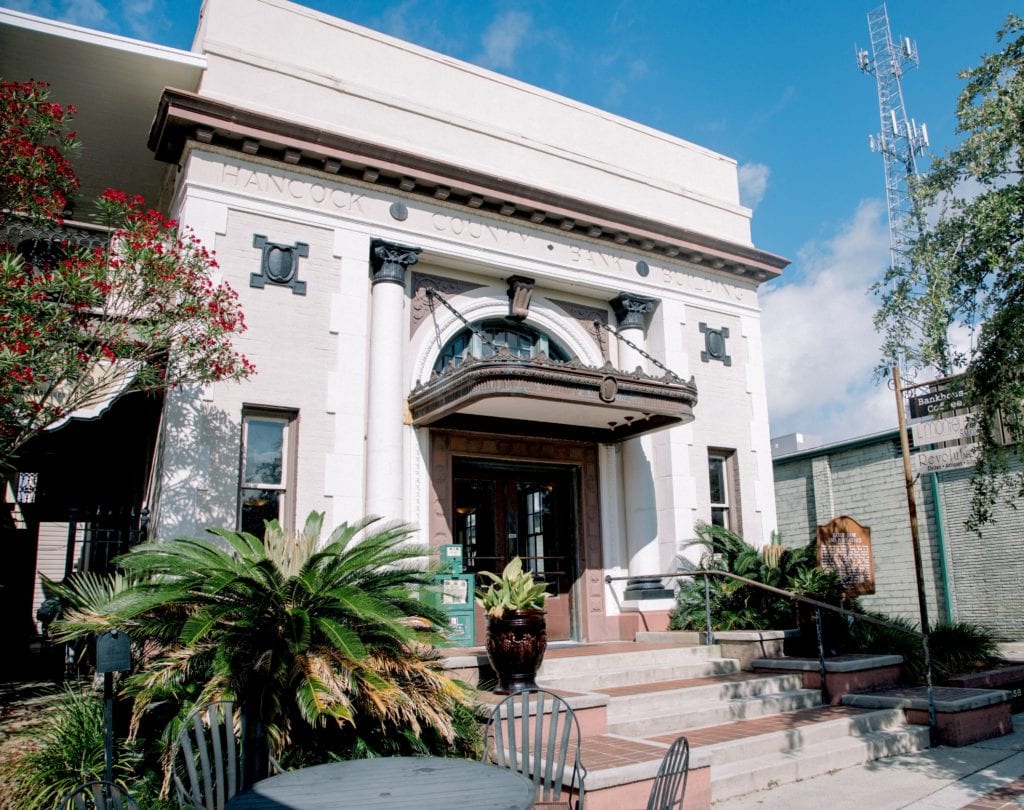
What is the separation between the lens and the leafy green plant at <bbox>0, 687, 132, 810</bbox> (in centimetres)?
558

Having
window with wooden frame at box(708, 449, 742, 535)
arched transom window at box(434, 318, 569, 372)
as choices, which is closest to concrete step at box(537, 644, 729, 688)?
window with wooden frame at box(708, 449, 742, 535)

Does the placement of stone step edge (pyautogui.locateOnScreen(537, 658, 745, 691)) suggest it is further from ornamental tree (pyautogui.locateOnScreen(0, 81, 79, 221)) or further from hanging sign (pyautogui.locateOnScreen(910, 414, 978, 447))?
ornamental tree (pyautogui.locateOnScreen(0, 81, 79, 221))

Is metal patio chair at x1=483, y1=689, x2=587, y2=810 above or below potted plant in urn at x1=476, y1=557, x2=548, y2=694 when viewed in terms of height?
below

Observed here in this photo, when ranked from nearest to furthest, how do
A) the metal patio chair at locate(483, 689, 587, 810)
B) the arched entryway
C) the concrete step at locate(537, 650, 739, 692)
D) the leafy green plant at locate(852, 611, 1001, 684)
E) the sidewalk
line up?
the metal patio chair at locate(483, 689, 587, 810) < the sidewalk < the concrete step at locate(537, 650, 739, 692) < the leafy green plant at locate(852, 611, 1001, 684) < the arched entryway

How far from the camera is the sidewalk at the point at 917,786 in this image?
643 centimetres

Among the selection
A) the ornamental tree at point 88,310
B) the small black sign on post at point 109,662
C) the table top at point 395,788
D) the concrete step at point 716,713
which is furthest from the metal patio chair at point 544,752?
the ornamental tree at point 88,310

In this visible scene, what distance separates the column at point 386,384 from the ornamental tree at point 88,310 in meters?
1.92

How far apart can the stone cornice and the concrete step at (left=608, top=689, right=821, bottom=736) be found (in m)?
7.08

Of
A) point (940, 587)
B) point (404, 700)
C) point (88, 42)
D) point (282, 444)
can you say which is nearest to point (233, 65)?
point (88, 42)

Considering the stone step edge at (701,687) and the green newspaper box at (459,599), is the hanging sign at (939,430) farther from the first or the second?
the green newspaper box at (459,599)

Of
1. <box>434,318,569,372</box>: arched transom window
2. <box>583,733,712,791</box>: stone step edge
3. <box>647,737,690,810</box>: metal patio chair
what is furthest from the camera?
<box>434,318,569,372</box>: arched transom window

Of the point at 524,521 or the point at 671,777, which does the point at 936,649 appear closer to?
the point at 524,521

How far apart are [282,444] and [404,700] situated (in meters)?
4.75

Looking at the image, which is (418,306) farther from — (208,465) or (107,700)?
(107,700)
